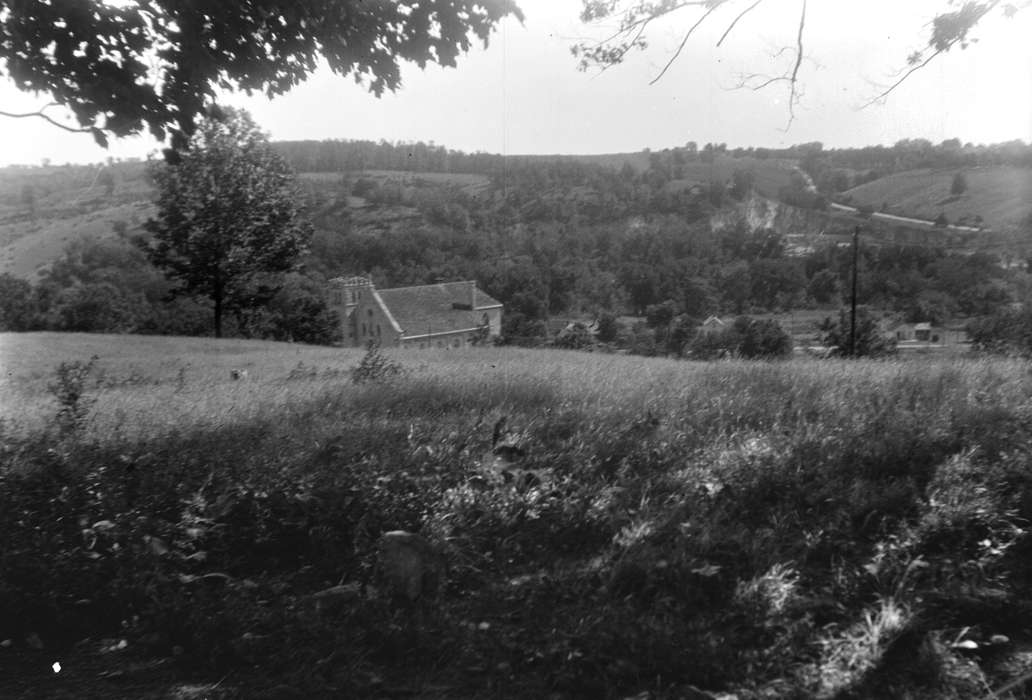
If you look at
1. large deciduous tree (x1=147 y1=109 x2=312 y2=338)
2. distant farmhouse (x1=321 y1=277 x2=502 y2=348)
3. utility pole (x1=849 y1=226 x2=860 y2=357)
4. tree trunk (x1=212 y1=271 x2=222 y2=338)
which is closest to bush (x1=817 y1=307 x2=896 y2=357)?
utility pole (x1=849 y1=226 x2=860 y2=357)

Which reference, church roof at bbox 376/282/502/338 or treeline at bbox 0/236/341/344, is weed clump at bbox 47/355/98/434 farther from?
treeline at bbox 0/236/341/344

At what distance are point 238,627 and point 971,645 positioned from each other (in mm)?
3029

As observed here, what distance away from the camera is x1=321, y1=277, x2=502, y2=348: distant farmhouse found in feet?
38.1

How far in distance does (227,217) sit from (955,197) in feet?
44.5

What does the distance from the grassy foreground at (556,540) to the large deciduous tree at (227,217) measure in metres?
9.22

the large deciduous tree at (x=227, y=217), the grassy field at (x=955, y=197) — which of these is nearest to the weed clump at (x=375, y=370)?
the large deciduous tree at (x=227, y=217)

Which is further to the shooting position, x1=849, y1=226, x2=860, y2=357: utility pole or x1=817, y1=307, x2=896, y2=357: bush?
x1=849, y1=226, x2=860, y2=357: utility pole

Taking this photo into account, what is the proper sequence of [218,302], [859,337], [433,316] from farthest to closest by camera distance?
[218,302] < [433,316] < [859,337]

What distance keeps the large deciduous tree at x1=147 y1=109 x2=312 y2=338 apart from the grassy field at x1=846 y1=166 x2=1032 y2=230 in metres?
9.49

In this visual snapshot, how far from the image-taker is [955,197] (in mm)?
12633

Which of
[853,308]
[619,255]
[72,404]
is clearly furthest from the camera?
[619,255]

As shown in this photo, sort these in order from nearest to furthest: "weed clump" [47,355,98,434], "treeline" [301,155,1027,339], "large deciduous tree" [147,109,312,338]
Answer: "weed clump" [47,355,98,434], "treeline" [301,155,1027,339], "large deciduous tree" [147,109,312,338]

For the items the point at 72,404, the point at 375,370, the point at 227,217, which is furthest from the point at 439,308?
the point at 227,217

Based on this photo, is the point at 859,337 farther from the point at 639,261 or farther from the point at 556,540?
the point at 556,540
